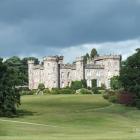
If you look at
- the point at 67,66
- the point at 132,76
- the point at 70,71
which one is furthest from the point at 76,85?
the point at 132,76

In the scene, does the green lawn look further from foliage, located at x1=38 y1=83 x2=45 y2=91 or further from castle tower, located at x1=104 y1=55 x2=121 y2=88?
castle tower, located at x1=104 y1=55 x2=121 y2=88

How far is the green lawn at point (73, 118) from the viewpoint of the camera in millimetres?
48625

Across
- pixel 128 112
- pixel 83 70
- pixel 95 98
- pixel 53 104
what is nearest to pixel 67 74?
pixel 83 70

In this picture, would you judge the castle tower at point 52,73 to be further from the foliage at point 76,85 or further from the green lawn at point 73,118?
the green lawn at point 73,118

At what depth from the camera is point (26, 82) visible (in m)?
177

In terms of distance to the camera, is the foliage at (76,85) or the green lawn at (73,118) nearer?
the green lawn at (73,118)

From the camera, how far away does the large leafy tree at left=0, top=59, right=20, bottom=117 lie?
69375mm

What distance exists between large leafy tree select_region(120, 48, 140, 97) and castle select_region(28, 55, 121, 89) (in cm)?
5144

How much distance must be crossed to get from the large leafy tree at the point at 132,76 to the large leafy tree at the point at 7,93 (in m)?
26.1

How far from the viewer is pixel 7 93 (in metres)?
69.8

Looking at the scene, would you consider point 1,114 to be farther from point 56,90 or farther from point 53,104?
point 56,90

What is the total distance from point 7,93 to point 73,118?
844 cm

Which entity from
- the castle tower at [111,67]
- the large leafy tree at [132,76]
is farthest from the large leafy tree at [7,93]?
the castle tower at [111,67]

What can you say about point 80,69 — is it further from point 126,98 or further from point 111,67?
point 126,98
